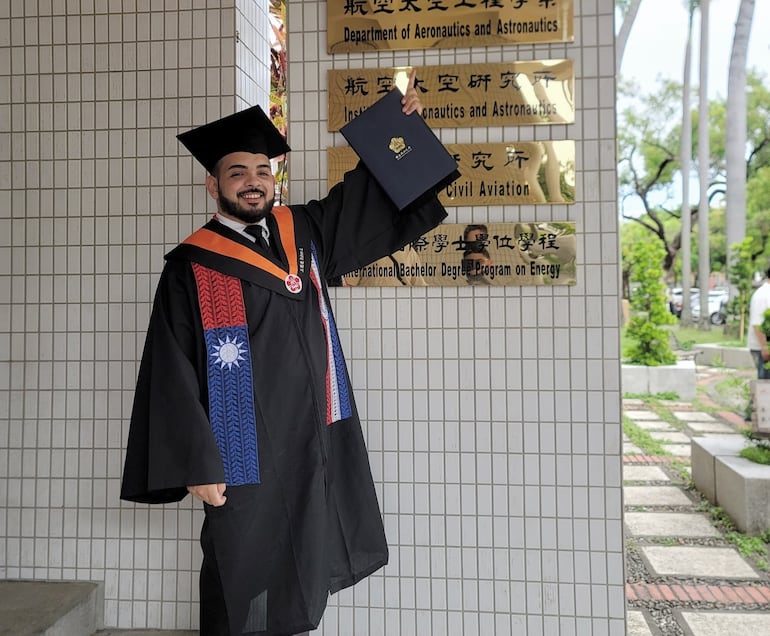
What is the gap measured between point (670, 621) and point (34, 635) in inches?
107

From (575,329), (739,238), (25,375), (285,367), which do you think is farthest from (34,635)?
(739,238)

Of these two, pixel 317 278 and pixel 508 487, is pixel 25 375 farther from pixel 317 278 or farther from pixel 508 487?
pixel 508 487

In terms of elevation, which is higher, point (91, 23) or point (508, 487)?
point (91, 23)

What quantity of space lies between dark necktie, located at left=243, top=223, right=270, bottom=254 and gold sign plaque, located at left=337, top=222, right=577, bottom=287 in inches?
23.1

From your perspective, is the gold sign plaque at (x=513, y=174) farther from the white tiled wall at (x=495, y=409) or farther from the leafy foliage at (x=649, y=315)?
the leafy foliage at (x=649, y=315)

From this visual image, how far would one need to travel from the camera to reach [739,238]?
60.0 ft

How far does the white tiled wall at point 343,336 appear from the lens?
9.04 feet

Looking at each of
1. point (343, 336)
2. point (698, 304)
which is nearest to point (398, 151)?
point (343, 336)

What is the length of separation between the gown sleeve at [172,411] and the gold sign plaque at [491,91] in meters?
1.17

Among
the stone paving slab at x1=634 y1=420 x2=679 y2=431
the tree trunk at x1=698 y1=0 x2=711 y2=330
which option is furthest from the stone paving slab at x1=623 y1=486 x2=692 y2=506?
the tree trunk at x1=698 y1=0 x2=711 y2=330

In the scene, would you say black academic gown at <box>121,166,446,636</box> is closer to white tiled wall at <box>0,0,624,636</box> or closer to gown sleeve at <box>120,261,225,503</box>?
gown sleeve at <box>120,261,225,503</box>

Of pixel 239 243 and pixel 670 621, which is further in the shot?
pixel 670 621

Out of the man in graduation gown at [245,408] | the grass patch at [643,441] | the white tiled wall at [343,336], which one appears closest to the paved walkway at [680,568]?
the grass patch at [643,441]

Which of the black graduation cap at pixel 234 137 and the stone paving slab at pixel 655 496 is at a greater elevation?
the black graduation cap at pixel 234 137
